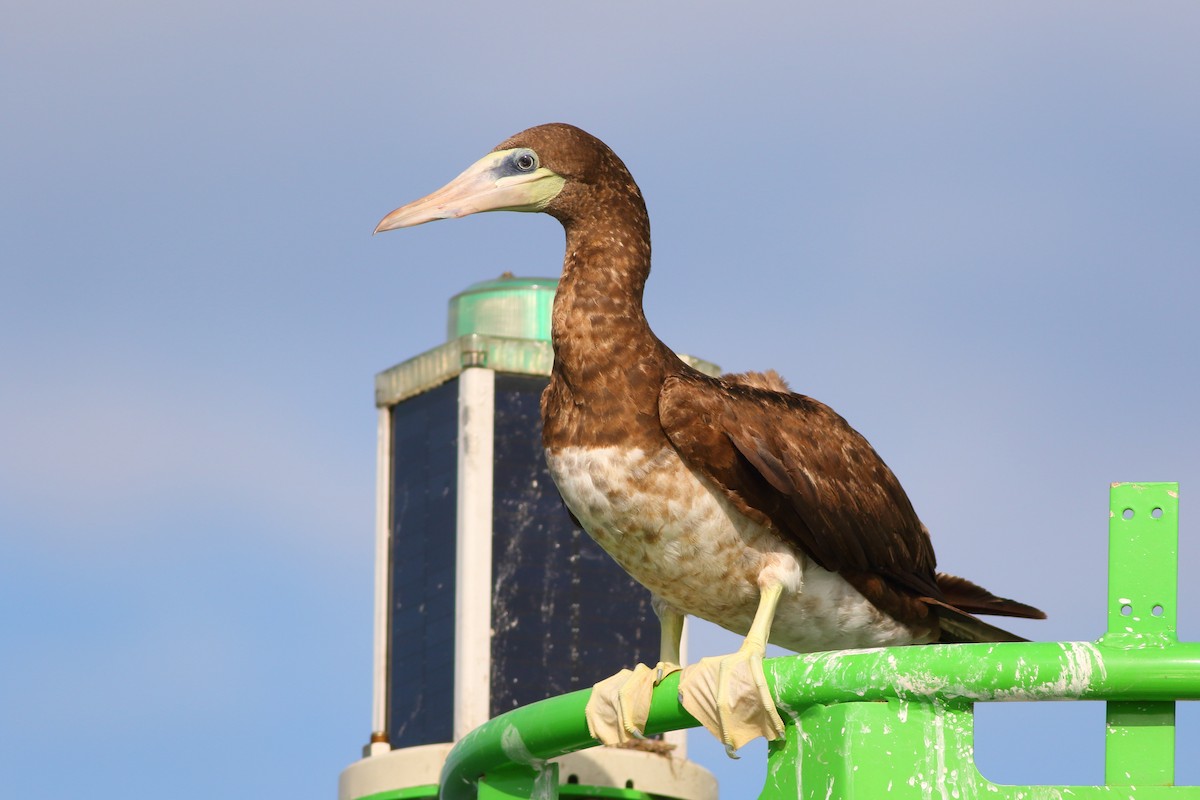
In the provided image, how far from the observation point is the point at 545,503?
1575 cm

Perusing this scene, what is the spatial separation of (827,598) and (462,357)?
27.8 feet

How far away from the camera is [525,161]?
7.46 metres

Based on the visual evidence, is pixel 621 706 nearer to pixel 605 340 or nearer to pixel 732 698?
pixel 732 698

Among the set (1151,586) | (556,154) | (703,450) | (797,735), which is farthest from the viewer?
(556,154)

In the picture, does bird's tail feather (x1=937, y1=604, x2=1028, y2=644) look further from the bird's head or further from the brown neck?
the bird's head

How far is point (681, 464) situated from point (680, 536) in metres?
0.24

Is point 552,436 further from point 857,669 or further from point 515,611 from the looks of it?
point 515,611

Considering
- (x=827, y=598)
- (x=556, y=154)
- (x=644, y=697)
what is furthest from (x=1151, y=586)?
(x=556, y=154)

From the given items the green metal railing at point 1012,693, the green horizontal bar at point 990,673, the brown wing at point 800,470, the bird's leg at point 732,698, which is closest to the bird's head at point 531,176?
the brown wing at point 800,470

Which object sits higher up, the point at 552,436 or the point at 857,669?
the point at 552,436

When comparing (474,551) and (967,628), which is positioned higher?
(474,551)

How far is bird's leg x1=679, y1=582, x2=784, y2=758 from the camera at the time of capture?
564 centimetres

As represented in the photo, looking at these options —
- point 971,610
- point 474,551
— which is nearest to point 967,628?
point 971,610

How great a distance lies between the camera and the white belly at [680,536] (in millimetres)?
6957
